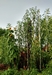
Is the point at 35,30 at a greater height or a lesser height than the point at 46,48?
greater

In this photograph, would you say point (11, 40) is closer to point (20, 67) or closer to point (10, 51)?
point (10, 51)

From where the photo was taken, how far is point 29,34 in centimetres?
1263

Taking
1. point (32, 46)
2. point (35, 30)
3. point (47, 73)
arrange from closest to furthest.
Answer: point (47, 73)
point (32, 46)
point (35, 30)

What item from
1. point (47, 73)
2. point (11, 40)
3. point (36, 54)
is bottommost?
point (47, 73)

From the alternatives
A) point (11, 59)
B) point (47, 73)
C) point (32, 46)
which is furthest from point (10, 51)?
point (47, 73)

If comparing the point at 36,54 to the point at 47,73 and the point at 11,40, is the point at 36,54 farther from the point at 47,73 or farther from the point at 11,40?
the point at 47,73

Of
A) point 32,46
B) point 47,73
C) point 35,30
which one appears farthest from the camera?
point 35,30

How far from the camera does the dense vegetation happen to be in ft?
39.9

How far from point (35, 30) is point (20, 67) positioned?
218 centimetres

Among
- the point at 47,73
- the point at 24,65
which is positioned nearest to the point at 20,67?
the point at 24,65

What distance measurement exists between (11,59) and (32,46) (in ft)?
4.23

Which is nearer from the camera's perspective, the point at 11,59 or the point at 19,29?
the point at 11,59

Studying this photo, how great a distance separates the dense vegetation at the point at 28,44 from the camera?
39.9ft

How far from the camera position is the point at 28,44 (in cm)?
1255
